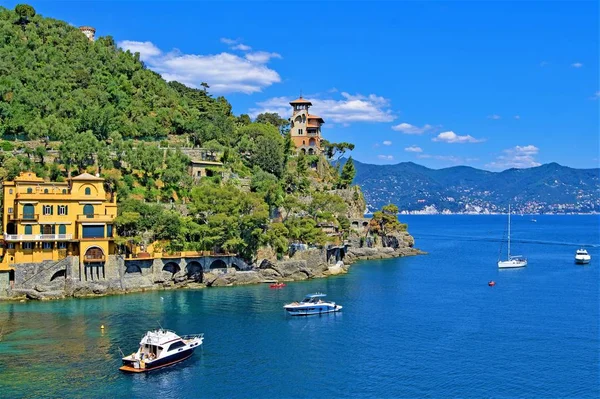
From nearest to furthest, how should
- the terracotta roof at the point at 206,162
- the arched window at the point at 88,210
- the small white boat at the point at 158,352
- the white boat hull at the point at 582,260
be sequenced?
the small white boat at the point at 158,352, the arched window at the point at 88,210, the terracotta roof at the point at 206,162, the white boat hull at the point at 582,260

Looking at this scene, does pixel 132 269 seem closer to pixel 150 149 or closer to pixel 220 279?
pixel 220 279

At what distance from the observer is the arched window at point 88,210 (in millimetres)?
61031

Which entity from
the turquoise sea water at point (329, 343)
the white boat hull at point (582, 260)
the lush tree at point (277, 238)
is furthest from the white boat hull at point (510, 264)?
the lush tree at point (277, 238)

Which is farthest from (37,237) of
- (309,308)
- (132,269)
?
(309,308)

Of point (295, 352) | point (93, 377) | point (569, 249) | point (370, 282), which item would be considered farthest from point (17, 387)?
point (569, 249)

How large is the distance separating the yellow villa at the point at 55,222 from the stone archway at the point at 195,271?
8403 mm

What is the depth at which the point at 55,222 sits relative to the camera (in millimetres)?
59688

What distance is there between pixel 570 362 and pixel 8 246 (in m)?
49.0

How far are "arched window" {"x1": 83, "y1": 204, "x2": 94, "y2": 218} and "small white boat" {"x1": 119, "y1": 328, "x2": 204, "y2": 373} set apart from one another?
24075 millimetres

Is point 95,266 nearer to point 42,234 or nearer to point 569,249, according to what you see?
point 42,234

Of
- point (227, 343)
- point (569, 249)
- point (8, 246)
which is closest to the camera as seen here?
point (227, 343)

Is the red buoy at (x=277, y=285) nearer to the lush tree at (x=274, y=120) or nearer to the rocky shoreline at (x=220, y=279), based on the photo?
the rocky shoreline at (x=220, y=279)

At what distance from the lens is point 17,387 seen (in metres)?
35.0

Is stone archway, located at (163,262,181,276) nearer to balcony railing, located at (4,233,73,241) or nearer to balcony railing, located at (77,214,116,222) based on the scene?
balcony railing, located at (77,214,116,222)
